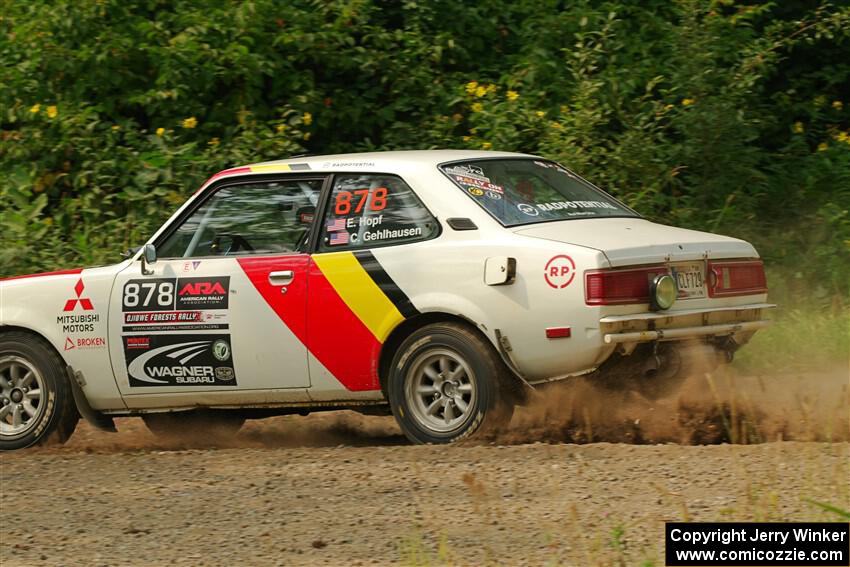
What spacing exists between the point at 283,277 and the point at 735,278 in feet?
7.73

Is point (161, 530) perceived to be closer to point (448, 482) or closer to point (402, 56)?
point (448, 482)

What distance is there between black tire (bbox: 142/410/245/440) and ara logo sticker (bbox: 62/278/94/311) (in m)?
0.84

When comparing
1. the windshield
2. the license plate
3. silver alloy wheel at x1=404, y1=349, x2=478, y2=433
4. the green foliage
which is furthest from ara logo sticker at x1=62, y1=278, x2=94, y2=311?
the green foliage

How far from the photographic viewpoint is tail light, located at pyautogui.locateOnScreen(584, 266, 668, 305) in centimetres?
647

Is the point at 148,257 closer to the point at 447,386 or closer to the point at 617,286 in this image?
the point at 447,386

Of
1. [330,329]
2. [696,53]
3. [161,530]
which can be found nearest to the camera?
[161,530]

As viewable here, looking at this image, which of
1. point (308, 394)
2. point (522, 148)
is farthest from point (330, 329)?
point (522, 148)

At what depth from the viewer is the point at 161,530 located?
562 centimetres

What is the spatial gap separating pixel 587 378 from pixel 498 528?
5.81 ft

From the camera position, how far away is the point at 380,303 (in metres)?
7.12

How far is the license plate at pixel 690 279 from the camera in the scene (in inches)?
267

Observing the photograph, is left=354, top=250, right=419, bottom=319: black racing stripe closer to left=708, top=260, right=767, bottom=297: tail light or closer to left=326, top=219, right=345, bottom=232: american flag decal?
left=326, top=219, right=345, bottom=232: american flag decal

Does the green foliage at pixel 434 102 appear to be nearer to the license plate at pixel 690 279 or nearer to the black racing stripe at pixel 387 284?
the license plate at pixel 690 279

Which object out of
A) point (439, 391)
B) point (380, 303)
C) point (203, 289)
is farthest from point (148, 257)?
point (439, 391)
